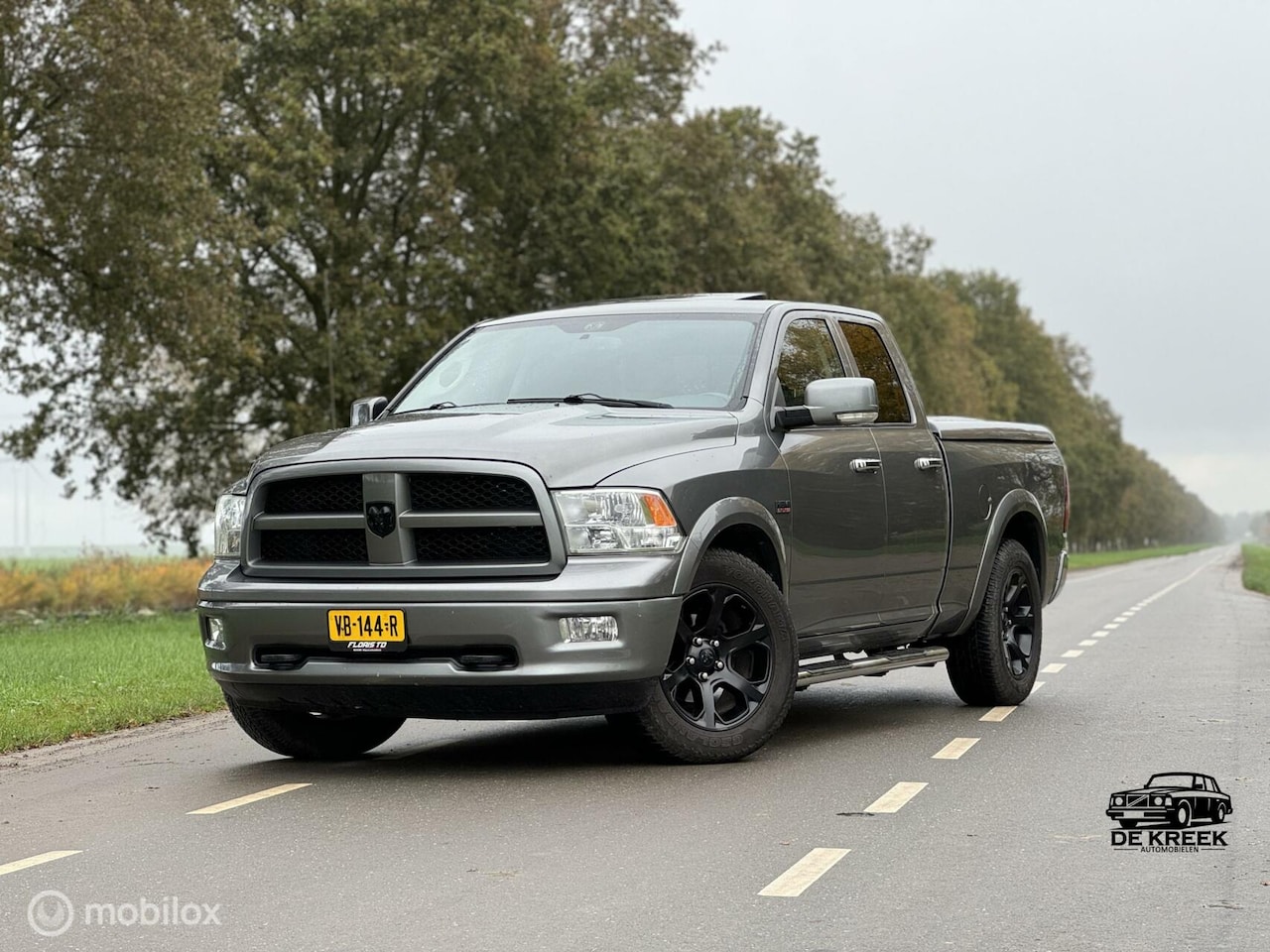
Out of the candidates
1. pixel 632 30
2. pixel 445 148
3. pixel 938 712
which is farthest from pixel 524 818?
pixel 632 30

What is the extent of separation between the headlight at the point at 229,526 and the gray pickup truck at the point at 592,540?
2 centimetres

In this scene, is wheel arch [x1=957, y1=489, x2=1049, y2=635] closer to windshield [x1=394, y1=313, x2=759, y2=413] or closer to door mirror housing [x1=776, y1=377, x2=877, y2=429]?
door mirror housing [x1=776, y1=377, x2=877, y2=429]

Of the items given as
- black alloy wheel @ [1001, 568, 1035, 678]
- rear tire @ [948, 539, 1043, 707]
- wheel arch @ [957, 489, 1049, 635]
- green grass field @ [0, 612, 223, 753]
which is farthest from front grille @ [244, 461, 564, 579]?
black alloy wheel @ [1001, 568, 1035, 678]

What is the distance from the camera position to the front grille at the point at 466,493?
7.65 m

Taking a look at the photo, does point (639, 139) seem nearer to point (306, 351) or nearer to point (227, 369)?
point (306, 351)

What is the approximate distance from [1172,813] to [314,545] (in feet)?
12.1

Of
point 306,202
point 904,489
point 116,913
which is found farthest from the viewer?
point 306,202

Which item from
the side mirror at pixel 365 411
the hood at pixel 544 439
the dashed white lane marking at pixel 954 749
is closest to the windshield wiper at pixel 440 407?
the side mirror at pixel 365 411

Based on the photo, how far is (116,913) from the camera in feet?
17.6

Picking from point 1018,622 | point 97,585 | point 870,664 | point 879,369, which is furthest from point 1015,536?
point 97,585

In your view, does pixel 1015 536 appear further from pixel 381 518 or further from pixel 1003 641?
pixel 381 518

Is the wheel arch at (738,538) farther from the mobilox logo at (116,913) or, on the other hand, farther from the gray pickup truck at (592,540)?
the mobilox logo at (116,913)

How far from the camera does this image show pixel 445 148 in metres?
37.3

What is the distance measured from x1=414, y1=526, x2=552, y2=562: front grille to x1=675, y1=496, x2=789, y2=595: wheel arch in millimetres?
612
